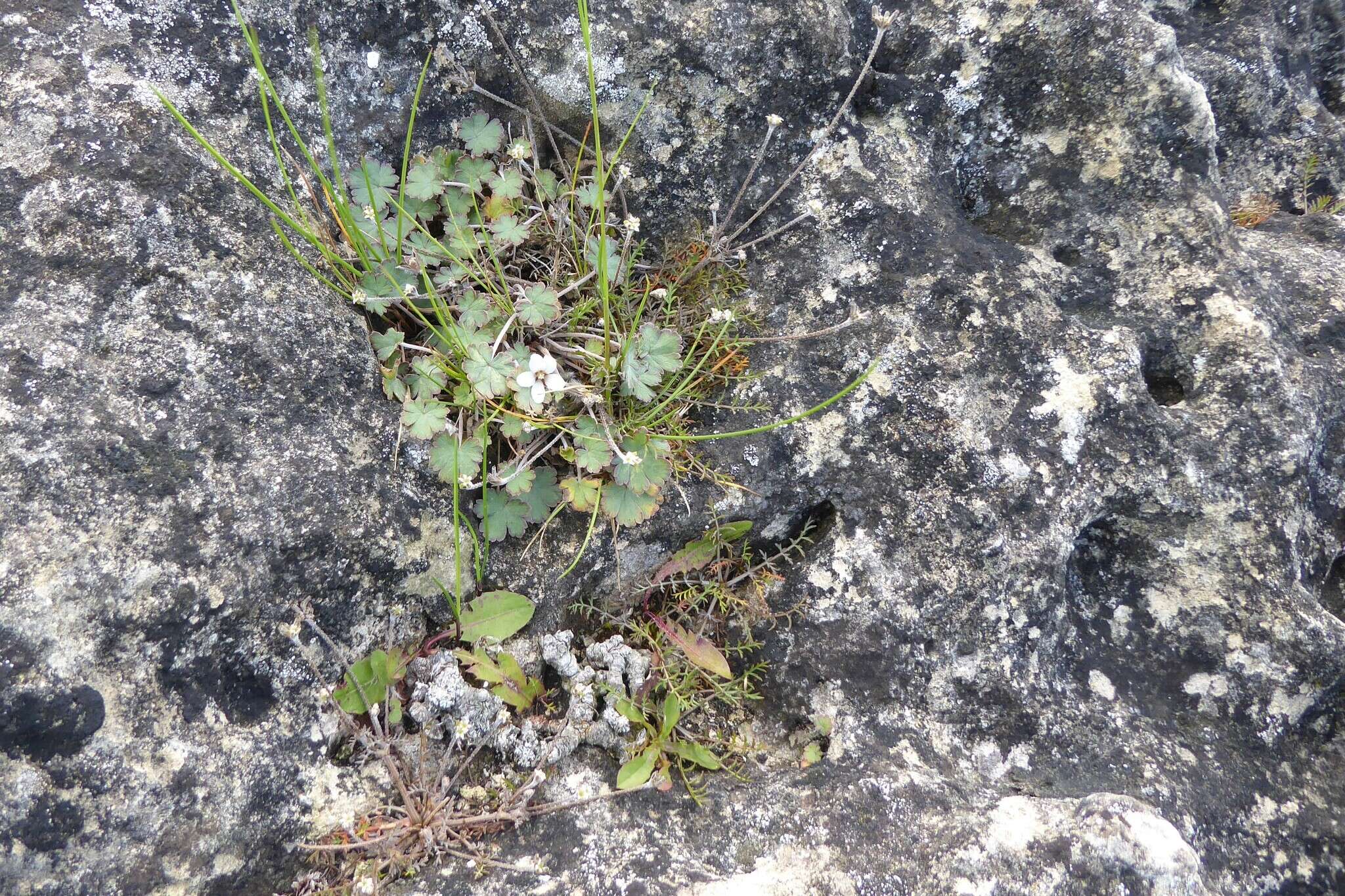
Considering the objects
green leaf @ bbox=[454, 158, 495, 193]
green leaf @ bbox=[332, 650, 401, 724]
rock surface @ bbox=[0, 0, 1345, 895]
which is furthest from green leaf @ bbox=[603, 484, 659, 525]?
green leaf @ bbox=[454, 158, 495, 193]

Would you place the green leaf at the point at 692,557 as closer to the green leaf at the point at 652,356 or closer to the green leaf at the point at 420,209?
the green leaf at the point at 652,356

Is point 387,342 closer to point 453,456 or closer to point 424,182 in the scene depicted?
point 453,456

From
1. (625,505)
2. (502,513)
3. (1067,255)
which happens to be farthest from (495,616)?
(1067,255)

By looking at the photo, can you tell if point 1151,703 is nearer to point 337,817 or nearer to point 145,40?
point 337,817

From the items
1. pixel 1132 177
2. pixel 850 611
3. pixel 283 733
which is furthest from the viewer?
pixel 1132 177

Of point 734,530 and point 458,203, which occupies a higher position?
point 458,203

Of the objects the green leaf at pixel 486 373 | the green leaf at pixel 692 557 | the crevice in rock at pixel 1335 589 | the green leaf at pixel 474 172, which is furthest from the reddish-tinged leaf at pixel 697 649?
the crevice in rock at pixel 1335 589

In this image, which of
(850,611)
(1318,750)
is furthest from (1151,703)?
(850,611)

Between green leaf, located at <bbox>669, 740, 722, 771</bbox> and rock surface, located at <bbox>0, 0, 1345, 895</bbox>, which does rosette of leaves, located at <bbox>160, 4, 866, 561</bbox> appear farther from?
green leaf, located at <bbox>669, 740, 722, 771</bbox>
